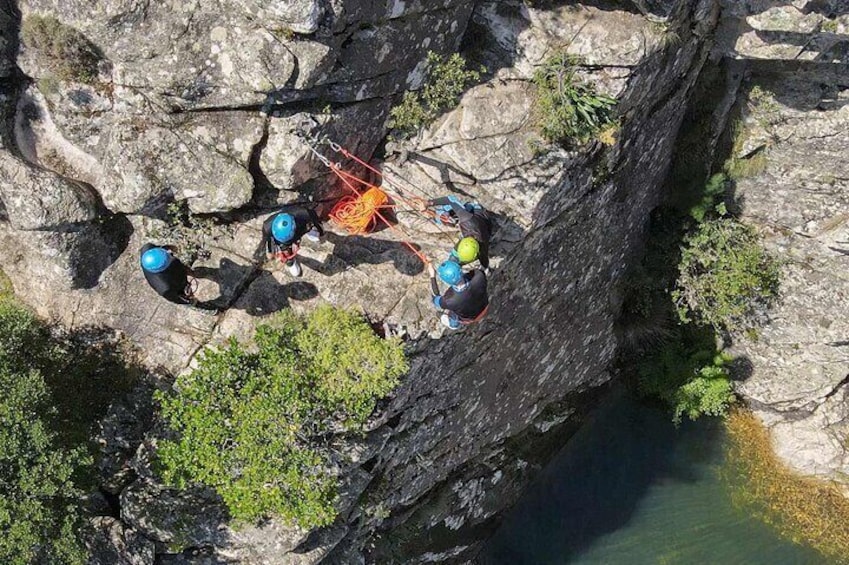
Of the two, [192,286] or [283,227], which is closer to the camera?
[283,227]

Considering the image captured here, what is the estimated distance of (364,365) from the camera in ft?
36.0

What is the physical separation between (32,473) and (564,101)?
9.98 metres

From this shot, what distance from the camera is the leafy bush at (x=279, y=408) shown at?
10516 mm

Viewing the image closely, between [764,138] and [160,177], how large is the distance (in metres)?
11.9

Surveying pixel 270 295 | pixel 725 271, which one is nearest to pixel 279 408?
pixel 270 295

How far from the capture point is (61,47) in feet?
33.2

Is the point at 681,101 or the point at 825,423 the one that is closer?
the point at 681,101

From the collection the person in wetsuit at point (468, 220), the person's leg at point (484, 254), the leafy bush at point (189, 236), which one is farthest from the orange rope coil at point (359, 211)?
the leafy bush at point (189, 236)

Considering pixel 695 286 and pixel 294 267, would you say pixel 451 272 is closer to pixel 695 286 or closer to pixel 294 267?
pixel 294 267

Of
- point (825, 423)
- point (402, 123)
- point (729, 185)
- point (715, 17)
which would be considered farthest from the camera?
point (825, 423)

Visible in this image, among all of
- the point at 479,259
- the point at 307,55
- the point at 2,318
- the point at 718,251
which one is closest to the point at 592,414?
the point at 718,251

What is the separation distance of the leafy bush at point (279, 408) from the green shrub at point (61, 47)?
15.5ft

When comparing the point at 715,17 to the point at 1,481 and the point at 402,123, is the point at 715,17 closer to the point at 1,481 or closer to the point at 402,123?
the point at 402,123

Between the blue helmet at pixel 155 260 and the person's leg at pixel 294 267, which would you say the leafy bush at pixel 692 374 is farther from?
the blue helmet at pixel 155 260
